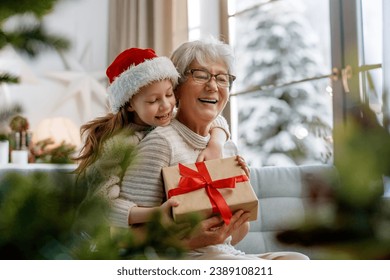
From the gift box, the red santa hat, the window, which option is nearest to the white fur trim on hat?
the red santa hat

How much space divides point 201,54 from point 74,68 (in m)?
1.03

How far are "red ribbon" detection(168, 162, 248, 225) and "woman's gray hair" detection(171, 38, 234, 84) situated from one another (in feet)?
0.56

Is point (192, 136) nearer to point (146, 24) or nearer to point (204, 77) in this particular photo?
point (204, 77)

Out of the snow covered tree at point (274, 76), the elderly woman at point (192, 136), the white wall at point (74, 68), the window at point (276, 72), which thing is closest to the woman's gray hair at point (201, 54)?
the elderly woman at point (192, 136)

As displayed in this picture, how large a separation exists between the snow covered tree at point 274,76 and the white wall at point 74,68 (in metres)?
0.44

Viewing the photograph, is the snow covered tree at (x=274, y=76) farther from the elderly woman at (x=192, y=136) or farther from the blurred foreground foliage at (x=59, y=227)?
the blurred foreground foliage at (x=59, y=227)

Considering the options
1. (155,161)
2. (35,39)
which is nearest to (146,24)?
(155,161)

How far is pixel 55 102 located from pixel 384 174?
66.9 inches

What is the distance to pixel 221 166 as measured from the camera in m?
0.57

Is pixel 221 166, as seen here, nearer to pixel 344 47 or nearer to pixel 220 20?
pixel 344 47

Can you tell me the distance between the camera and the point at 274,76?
5.28ft

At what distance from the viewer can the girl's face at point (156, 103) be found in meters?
0.63
